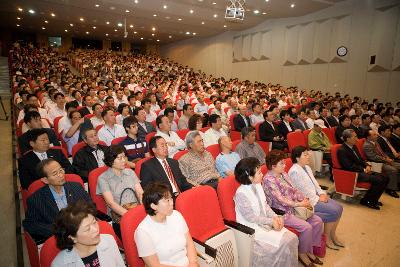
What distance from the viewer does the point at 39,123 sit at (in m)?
3.59

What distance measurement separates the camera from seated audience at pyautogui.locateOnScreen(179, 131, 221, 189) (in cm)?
308

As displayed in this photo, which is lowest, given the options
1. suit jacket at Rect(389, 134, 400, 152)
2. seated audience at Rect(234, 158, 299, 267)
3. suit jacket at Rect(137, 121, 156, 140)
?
seated audience at Rect(234, 158, 299, 267)

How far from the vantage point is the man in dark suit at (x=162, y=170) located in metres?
2.70

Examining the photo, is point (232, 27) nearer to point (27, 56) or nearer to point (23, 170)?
point (27, 56)

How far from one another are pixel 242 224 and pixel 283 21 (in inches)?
557

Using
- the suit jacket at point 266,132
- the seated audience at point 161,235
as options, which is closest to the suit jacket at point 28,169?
the seated audience at point 161,235

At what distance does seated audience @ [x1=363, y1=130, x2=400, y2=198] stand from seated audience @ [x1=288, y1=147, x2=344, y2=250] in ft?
6.78

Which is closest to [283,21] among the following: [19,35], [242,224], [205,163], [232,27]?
[232,27]

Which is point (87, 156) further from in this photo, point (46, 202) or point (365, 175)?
point (365, 175)

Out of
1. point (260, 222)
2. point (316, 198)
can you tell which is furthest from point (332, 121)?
point (260, 222)

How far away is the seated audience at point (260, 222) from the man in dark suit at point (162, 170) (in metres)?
0.71

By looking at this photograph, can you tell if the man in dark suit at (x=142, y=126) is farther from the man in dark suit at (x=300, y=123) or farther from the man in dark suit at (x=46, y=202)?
the man in dark suit at (x=300, y=123)

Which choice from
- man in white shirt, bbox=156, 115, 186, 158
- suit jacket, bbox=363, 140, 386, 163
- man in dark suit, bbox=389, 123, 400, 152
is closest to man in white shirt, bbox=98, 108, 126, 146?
man in white shirt, bbox=156, 115, 186, 158

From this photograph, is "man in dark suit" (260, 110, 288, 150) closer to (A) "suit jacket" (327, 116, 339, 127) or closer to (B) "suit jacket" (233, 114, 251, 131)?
(B) "suit jacket" (233, 114, 251, 131)
